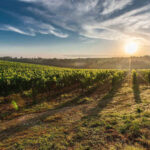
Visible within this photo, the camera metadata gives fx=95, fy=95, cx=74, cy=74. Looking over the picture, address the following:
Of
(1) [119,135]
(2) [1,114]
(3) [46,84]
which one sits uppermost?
(3) [46,84]

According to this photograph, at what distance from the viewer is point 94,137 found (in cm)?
384

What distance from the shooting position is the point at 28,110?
771 centimetres

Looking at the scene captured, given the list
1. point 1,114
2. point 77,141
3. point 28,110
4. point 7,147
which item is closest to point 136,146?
point 77,141

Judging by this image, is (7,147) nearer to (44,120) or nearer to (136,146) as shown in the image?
(44,120)

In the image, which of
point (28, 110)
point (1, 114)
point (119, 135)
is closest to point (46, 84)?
point (28, 110)

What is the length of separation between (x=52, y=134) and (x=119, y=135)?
2.83 metres

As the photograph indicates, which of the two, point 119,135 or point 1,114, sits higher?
point 119,135

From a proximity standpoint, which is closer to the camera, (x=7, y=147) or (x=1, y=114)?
(x=7, y=147)

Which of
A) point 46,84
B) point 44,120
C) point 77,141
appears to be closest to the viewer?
point 77,141

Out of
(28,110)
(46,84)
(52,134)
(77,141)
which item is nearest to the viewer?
(77,141)

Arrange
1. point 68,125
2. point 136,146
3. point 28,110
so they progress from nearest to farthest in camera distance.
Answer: point 136,146 → point 68,125 → point 28,110

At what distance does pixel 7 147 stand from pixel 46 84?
24.8 feet

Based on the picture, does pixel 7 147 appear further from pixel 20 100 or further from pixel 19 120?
pixel 20 100

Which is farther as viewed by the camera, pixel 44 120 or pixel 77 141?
pixel 44 120
